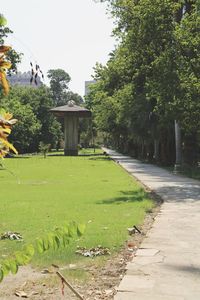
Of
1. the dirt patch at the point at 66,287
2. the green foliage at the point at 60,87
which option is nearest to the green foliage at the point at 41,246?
the dirt patch at the point at 66,287

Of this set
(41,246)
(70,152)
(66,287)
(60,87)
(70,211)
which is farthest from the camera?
(60,87)

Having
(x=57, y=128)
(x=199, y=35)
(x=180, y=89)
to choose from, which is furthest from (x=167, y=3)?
(x=57, y=128)

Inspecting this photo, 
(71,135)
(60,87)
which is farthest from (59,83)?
(71,135)

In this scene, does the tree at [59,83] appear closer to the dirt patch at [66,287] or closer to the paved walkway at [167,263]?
the paved walkway at [167,263]

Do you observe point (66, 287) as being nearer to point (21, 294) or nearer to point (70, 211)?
point (21, 294)

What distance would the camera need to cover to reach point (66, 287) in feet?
19.7

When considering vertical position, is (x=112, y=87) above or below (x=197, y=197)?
above

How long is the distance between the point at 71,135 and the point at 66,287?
5675cm

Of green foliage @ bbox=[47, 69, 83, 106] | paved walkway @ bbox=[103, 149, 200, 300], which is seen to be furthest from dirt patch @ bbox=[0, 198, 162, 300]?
green foliage @ bbox=[47, 69, 83, 106]

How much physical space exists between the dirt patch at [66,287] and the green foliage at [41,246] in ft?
10.4

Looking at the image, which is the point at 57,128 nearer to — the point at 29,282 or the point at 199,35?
the point at 199,35

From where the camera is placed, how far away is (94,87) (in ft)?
187

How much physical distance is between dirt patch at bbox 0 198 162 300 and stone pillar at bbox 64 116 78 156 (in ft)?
181

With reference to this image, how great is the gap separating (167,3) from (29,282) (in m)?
15.8
